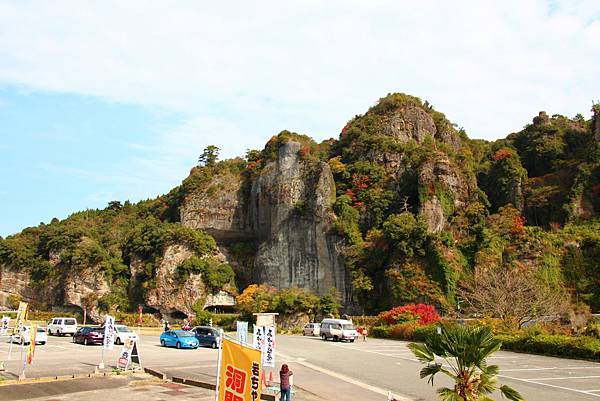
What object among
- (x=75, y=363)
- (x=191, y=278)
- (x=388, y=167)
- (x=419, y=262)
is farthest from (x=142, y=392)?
(x=388, y=167)

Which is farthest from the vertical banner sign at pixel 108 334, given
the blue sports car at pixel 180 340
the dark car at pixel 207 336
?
the dark car at pixel 207 336

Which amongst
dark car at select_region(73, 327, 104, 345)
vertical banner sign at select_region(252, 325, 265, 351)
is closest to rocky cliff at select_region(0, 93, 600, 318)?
dark car at select_region(73, 327, 104, 345)

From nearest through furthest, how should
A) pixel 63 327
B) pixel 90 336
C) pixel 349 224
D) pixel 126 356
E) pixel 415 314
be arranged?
pixel 126 356 → pixel 90 336 → pixel 63 327 → pixel 415 314 → pixel 349 224

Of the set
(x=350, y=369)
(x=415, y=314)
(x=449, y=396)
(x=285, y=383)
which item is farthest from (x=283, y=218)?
(x=449, y=396)

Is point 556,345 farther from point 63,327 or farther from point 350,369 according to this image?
point 63,327

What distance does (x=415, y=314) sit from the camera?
3862 cm

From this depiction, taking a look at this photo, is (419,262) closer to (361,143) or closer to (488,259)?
(488,259)

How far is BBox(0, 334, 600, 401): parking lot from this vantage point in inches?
586

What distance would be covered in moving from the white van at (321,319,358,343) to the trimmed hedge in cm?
945

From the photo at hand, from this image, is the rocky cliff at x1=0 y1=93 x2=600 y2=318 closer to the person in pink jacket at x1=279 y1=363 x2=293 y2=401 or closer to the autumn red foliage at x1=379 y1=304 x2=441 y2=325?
the autumn red foliage at x1=379 y1=304 x2=441 y2=325

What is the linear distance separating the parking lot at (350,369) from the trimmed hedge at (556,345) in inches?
32.4

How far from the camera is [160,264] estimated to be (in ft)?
183

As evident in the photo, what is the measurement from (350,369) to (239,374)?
44.9 ft

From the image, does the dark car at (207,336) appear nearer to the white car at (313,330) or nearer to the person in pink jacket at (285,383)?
the white car at (313,330)
